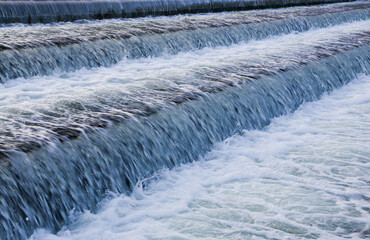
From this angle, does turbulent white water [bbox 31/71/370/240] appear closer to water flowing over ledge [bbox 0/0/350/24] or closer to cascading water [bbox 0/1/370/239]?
cascading water [bbox 0/1/370/239]

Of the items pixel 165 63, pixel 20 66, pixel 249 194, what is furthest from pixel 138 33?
pixel 249 194

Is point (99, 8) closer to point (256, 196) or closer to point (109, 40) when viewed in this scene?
point (109, 40)

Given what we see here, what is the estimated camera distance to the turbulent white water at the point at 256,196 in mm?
4164

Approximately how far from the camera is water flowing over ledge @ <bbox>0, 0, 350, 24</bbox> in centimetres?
1240

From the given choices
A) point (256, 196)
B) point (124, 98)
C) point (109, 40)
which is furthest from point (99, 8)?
point (256, 196)

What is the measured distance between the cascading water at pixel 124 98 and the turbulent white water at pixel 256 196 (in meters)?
0.17

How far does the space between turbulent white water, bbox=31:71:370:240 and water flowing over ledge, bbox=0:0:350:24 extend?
773 centimetres

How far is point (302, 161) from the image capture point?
5.74m

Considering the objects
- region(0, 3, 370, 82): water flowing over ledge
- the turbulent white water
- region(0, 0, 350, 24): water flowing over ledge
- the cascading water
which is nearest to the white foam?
the cascading water

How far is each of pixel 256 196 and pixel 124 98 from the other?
202cm

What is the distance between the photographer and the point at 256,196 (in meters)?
4.82

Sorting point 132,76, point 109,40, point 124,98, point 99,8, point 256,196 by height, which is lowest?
point 256,196

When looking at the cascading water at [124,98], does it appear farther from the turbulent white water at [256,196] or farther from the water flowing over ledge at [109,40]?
the turbulent white water at [256,196]

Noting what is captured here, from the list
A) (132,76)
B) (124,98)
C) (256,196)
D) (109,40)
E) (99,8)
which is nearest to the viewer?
(256,196)
